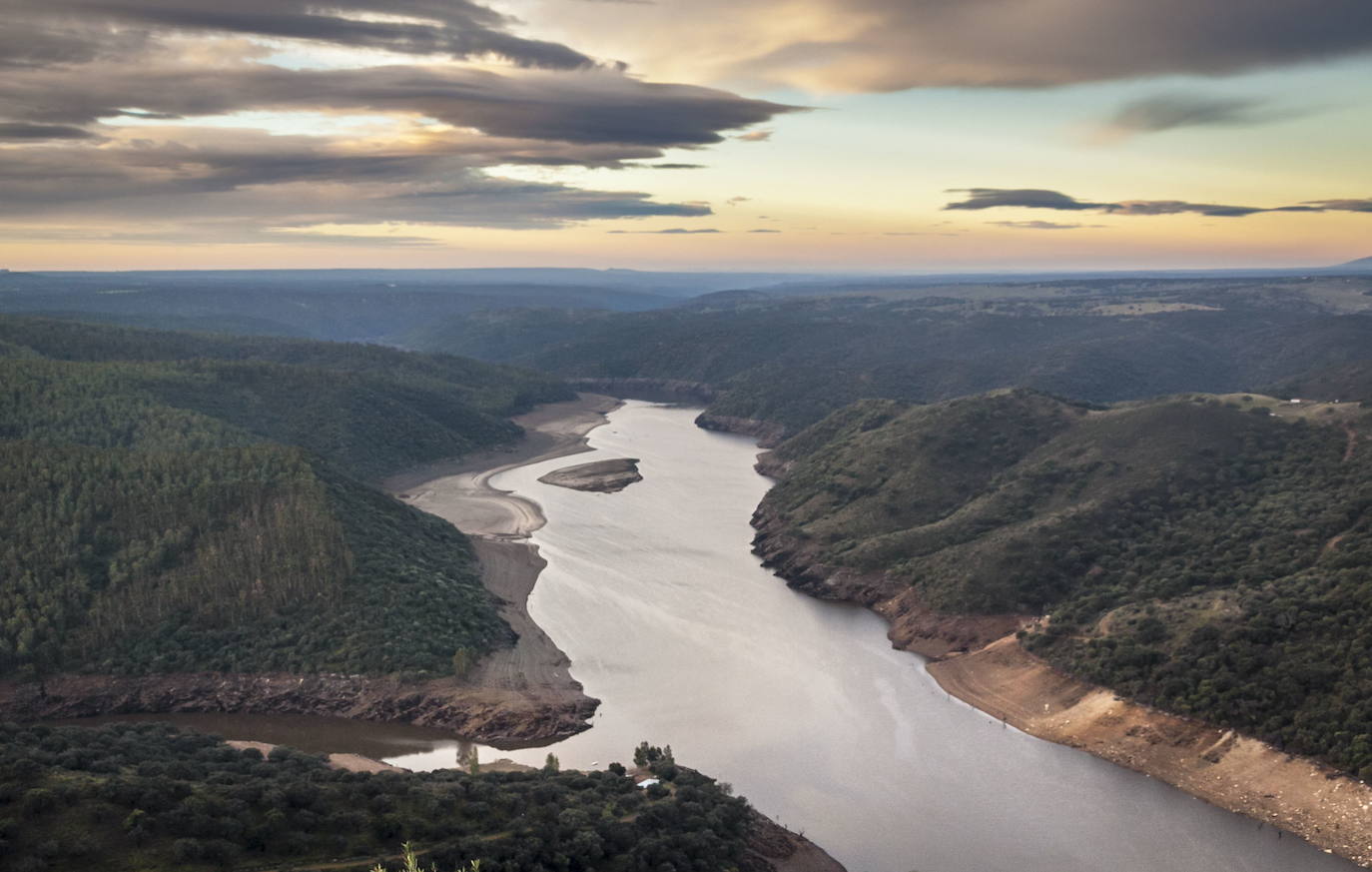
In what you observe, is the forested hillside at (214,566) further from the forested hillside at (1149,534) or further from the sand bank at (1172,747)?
the forested hillside at (1149,534)

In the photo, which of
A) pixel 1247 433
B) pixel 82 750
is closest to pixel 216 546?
pixel 82 750

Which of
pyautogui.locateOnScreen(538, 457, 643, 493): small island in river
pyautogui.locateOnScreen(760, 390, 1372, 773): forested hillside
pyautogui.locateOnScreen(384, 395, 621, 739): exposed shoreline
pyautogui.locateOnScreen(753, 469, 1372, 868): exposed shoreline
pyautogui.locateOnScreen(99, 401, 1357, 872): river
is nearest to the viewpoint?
pyautogui.locateOnScreen(99, 401, 1357, 872): river

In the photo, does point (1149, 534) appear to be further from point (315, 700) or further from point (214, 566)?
point (214, 566)

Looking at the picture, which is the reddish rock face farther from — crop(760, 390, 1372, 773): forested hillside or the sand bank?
crop(760, 390, 1372, 773): forested hillside

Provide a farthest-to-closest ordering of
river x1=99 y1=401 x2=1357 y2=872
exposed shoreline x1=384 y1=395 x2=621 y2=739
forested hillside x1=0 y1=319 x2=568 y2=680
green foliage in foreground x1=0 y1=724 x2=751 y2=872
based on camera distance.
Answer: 1. forested hillside x1=0 y1=319 x2=568 y2=680
2. exposed shoreline x1=384 y1=395 x2=621 y2=739
3. river x1=99 y1=401 x2=1357 y2=872
4. green foliage in foreground x1=0 y1=724 x2=751 y2=872

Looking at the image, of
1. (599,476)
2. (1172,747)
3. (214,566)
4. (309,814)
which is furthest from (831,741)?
(599,476)

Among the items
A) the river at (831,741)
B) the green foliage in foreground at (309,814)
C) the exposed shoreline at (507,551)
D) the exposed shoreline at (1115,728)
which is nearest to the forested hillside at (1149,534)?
the exposed shoreline at (1115,728)

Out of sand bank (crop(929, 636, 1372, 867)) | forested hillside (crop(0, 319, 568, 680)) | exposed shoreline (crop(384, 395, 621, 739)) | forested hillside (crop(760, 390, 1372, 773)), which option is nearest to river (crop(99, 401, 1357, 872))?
sand bank (crop(929, 636, 1372, 867))
